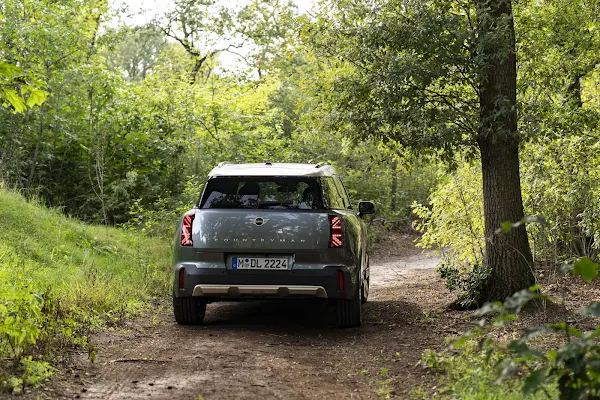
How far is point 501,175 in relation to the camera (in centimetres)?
1008

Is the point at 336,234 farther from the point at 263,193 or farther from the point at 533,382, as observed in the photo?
the point at 533,382

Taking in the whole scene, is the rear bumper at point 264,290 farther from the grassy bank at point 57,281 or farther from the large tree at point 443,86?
the large tree at point 443,86

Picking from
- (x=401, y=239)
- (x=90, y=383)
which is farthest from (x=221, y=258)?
(x=401, y=239)

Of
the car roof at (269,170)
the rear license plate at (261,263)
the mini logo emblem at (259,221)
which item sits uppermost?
the car roof at (269,170)

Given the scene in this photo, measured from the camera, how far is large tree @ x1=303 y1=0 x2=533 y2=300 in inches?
381

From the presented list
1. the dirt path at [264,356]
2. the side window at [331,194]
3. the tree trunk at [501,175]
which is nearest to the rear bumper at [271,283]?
the dirt path at [264,356]

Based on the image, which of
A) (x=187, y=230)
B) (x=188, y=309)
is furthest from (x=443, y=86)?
(x=188, y=309)

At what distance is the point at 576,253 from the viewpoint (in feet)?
44.5

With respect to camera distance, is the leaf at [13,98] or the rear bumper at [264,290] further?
the rear bumper at [264,290]

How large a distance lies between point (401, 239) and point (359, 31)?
16.3 m

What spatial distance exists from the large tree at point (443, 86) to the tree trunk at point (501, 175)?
12 mm

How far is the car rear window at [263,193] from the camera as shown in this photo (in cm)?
916

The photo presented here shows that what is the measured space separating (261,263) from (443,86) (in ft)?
11.0

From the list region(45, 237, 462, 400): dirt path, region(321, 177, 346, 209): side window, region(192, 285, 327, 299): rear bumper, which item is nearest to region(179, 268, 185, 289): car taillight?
region(192, 285, 327, 299): rear bumper
